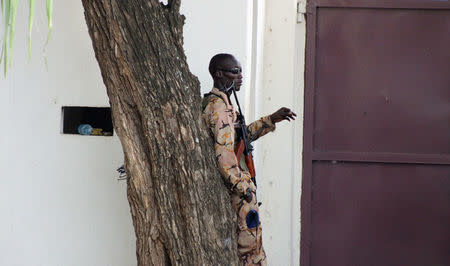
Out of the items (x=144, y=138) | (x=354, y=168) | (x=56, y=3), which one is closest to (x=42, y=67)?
(x=56, y=3)

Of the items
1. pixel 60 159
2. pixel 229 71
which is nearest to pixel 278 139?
pixel 229 71

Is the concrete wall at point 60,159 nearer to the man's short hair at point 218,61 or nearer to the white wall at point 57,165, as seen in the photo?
the white wall at point 57,165

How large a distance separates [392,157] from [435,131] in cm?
34

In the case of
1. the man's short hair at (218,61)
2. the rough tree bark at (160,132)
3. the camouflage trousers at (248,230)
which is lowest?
the camouflage trousers at (248,230)

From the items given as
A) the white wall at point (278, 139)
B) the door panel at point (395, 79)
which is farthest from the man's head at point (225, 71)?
the door panel at point (395, 79)

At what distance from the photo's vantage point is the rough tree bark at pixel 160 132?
12.9 ft

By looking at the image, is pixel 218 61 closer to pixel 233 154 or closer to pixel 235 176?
pixel 233 154

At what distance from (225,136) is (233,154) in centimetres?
10

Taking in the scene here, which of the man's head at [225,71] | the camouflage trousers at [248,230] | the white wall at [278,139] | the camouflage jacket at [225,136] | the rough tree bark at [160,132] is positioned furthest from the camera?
the white wall at [278,139]

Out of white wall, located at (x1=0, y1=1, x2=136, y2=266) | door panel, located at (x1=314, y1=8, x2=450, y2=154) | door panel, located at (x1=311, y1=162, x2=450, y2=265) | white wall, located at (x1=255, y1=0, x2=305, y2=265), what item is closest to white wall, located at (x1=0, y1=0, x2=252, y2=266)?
white wall, located at (x1=0, y1=1, x2=136, y2=266)

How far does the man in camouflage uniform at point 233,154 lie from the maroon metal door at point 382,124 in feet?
3.74

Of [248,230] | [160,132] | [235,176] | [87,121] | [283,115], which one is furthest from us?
[87,121]

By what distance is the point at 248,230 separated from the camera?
425 cm

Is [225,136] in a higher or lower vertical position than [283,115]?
lower
